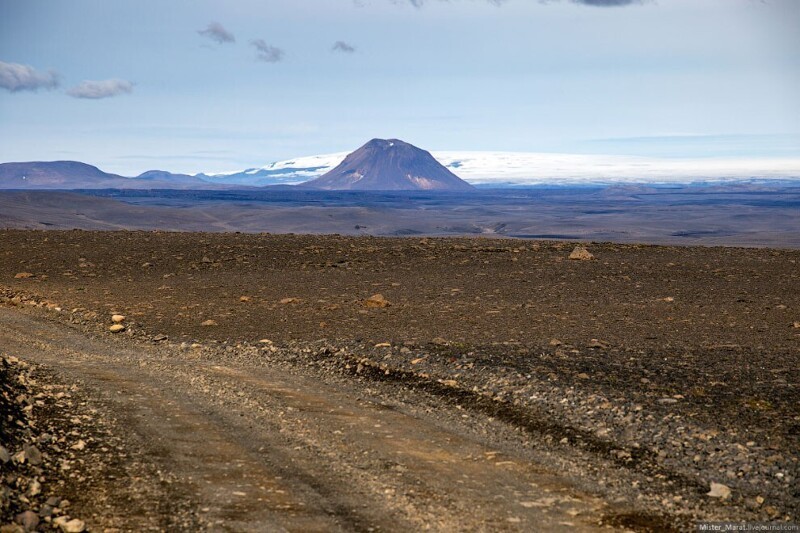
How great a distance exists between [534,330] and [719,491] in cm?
907

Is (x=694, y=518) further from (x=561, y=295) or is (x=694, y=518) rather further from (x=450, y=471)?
(x=561, y=295)

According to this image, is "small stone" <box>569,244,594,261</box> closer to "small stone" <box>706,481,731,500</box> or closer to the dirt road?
the dirt road

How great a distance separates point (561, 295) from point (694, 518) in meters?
15.0

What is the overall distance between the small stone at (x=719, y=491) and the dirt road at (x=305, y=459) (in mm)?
1093

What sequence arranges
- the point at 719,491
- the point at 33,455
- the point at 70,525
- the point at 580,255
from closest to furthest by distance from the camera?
the point at 70,525 < the point at 719,491 < the point at 33,455 < the point at 580,255

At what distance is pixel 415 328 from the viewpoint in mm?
17516

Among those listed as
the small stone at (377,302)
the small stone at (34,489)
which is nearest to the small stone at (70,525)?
the small stone at (34,489)

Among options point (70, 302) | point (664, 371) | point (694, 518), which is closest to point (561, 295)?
point (664, 371)

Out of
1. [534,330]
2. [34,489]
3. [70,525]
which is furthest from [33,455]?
[534,330]

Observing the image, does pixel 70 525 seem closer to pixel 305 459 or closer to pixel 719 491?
pixel 305 459

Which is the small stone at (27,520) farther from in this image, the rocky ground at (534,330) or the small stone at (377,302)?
the small stone at (377,302)

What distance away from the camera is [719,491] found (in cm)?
824

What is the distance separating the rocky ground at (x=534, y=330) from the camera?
9.25m

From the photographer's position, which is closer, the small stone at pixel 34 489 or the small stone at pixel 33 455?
the small stone at pixel 34 489
